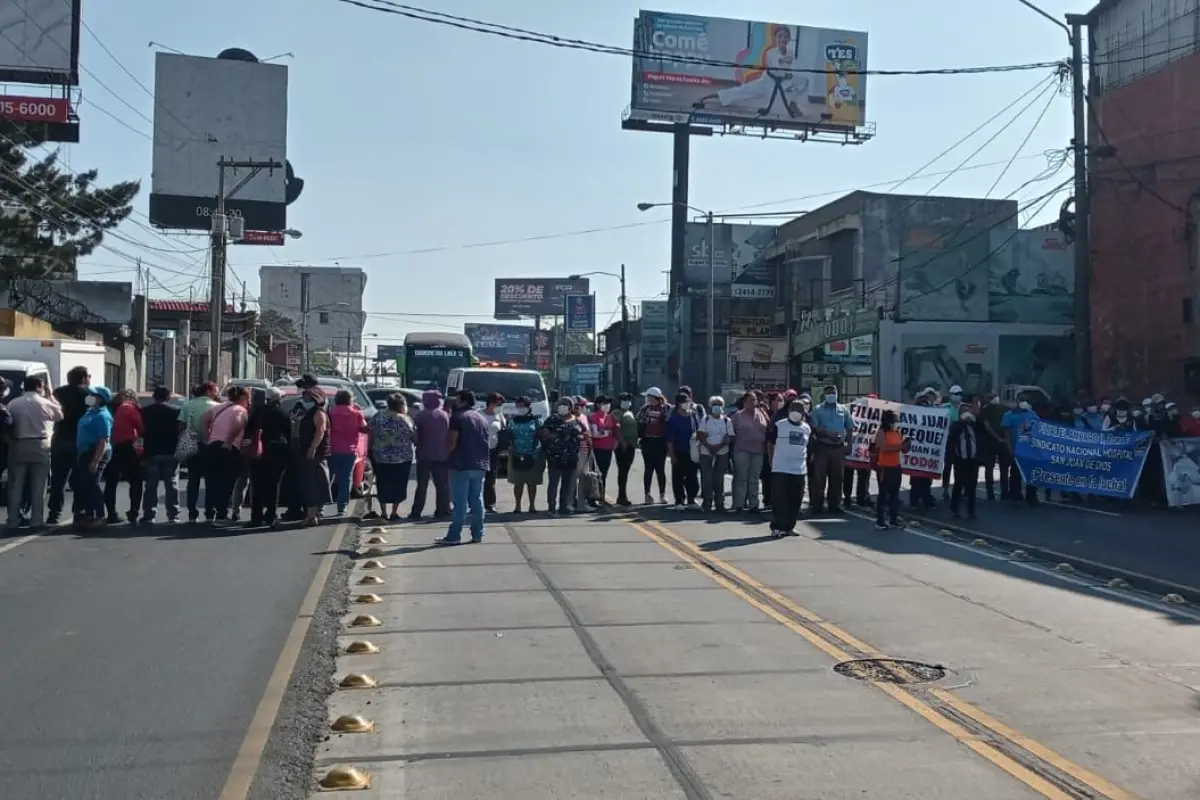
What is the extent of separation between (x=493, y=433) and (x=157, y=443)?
4.26m

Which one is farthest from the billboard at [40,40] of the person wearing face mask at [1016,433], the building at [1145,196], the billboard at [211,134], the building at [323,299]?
the building at [323,299]

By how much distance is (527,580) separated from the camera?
11.4m

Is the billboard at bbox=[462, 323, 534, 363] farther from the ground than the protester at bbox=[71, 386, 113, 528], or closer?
farther from the ground

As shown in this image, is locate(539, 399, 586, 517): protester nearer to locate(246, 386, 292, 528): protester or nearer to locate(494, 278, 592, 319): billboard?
locate(246, 386, 292, 528): protester

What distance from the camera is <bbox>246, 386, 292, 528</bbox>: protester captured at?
1485cm

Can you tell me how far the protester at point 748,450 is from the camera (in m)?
17.0

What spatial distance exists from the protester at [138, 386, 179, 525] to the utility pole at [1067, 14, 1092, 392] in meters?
17.0

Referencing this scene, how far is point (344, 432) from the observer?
1523cm

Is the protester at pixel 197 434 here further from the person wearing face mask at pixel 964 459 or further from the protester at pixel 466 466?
the person wearing face mask at pixel 964 459

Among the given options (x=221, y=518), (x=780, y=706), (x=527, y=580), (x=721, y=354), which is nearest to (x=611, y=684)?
(x=780, y=706)

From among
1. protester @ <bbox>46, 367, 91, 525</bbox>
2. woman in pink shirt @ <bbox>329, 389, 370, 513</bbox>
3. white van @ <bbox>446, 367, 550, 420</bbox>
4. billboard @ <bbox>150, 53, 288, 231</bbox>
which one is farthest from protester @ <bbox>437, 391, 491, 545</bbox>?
billboard @ <bbox>150, 53, 288, 231</bbox>

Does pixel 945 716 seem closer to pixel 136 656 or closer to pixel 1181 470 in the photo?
pixel 136 656

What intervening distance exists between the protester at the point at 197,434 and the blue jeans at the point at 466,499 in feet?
10.9

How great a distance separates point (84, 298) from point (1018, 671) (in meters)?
45.8
